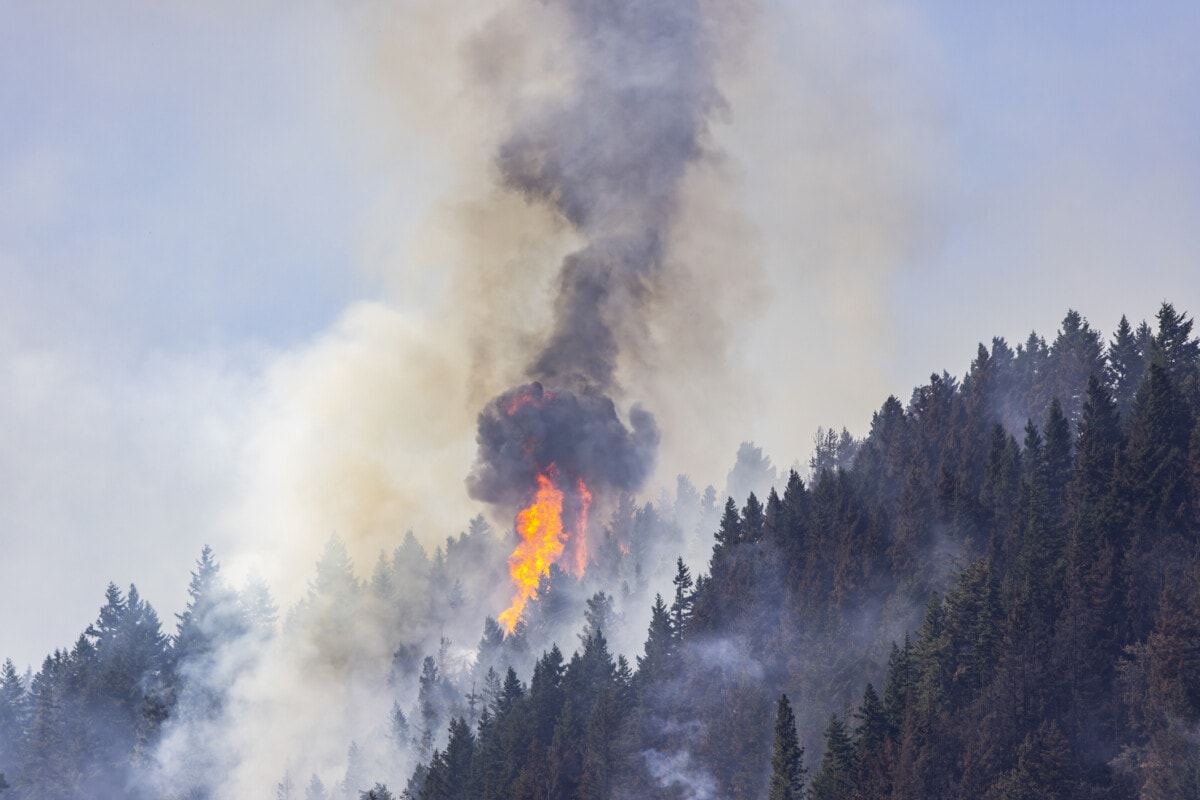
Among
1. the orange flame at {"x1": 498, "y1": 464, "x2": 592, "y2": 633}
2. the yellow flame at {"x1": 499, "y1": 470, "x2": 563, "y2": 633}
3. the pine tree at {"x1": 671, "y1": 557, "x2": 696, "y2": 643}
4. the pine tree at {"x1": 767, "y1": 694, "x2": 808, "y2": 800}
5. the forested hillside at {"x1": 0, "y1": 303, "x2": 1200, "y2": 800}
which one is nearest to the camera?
the forested hillside at {"x1": 0, "y1": 303, "x2": 1200, "y2": 800}

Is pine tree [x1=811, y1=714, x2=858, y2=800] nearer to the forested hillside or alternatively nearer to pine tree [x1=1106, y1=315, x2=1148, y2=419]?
the forested hillside

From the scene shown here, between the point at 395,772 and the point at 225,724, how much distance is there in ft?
80.8

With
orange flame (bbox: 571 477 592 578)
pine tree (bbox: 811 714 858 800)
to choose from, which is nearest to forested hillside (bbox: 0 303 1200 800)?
pine tree (bbox: 811 714 858 800)

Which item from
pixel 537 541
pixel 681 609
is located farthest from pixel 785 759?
pixel 537 541

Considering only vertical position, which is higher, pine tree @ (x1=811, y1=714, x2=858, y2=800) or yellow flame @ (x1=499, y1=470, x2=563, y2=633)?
yellow flame @ (x1=499, y1=470, x2=563, y2=633)

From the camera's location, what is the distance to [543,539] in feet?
595

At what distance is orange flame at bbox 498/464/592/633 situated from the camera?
178 metres

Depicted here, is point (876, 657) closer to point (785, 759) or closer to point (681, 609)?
point (785, 759)

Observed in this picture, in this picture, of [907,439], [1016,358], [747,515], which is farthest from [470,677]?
[1016,358]

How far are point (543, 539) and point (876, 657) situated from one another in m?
79.8

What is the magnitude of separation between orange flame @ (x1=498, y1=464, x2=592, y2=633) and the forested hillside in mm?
14168

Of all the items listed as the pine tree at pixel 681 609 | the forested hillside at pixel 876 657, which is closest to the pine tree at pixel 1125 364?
the forested hillside at pixel 876 657

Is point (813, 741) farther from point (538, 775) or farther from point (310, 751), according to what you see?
point (310, 751)

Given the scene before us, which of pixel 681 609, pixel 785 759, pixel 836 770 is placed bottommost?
pixel 836 770
